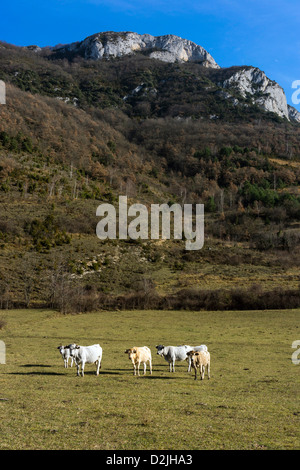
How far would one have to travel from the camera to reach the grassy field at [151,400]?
9.40m

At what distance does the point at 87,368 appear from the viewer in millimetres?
21188

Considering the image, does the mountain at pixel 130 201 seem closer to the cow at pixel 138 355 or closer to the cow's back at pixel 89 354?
the cow's back at pixel 89 354

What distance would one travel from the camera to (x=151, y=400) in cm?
1363

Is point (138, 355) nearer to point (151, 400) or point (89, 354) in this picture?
point (89, 354)

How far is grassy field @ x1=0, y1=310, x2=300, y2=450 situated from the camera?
940cm

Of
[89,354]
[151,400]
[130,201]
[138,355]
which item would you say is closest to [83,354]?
[89,354]

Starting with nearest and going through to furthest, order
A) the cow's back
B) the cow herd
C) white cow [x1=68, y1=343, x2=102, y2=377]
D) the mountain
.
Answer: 1. the cow herd
2. white cow [x1=68, y1=343, x2=102, y2=377]
3. the cow's back
4. the mountain

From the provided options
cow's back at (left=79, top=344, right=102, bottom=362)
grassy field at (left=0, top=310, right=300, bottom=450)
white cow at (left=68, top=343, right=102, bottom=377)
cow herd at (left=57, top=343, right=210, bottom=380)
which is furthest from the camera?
cow's back at (left=79, top=344, right=102, bottom=362)

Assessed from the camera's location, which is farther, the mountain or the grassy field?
the mountain

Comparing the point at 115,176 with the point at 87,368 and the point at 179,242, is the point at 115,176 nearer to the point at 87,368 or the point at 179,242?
the point at 179,242

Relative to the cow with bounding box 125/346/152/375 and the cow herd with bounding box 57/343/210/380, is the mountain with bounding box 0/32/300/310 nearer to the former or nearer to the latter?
the cow herd with bounding box 57/343/210/380

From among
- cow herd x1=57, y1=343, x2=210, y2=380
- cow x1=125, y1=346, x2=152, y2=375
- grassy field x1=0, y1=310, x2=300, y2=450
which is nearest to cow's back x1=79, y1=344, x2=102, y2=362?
cow herd x1=57, y1=343, x2=210, y2=380

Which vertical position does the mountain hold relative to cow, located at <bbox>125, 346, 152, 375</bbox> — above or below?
above

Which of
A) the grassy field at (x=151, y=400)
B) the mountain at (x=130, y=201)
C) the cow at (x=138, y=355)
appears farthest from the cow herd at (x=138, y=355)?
the mountain at (x=130, y=201)
